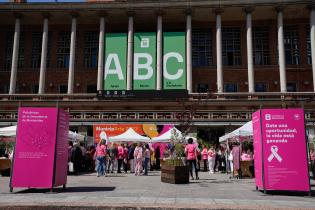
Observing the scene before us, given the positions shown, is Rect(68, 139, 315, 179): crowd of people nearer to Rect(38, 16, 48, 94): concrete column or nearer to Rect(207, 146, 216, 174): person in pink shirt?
Rect(207, 146, 216, 174): person in pink shirt

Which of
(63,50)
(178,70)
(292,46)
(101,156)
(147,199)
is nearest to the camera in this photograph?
(147,199)

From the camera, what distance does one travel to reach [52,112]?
11.6 metres

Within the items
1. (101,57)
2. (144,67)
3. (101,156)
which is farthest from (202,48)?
(101,156)

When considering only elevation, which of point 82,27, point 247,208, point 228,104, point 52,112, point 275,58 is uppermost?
point 82,27

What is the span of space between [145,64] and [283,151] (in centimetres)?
2909

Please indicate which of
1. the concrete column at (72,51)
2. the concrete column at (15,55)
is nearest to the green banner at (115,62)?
the concrete column at (72,51)

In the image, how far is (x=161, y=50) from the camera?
137ft

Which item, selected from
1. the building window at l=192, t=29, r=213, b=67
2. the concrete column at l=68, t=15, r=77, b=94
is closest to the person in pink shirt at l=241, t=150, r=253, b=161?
the concrete column at l=68, t=15, r=77, b=94

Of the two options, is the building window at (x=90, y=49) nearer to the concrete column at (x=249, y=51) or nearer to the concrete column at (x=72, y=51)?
the concrete column at (x=72, y=51)

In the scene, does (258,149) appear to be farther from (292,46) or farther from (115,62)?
(292,46)

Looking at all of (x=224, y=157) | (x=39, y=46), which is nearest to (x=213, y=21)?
(x=39, y=46)

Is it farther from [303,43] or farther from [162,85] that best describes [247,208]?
[303,43]

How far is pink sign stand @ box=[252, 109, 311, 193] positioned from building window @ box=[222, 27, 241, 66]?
34.1 meters

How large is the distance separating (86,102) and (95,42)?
1135 cm
